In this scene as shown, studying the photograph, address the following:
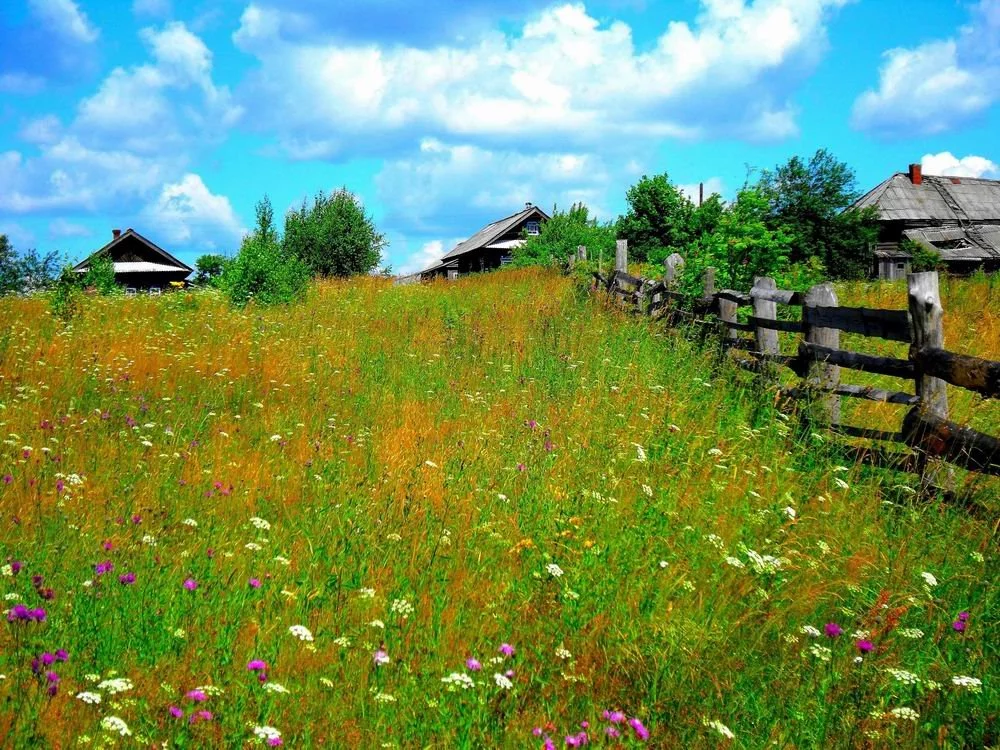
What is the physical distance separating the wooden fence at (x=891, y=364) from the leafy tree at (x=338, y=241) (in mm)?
33182

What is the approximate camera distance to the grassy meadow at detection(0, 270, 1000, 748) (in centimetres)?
295

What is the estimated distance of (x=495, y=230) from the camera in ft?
214

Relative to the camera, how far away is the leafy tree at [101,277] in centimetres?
1859

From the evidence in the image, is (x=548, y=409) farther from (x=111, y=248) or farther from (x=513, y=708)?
(x=111, y=248)

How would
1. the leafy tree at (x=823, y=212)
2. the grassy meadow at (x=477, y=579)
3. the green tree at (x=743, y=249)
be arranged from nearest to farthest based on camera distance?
the grassy meadow at (x=477, y=579), the green tree at (x=743, y=249), the leafy tree at (x=823, y=212)

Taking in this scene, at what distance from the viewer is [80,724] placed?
2.69 metres

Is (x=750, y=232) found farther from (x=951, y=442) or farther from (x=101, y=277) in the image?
(x=101, y=277)

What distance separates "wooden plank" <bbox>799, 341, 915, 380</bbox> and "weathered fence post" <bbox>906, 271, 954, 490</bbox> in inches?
5.0

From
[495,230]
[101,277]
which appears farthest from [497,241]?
[101,277]

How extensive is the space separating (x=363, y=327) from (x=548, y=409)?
21.9ft

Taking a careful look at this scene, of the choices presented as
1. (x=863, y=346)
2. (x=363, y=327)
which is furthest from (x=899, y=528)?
(x=363, y=327)

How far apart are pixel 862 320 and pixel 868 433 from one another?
3.44 ft

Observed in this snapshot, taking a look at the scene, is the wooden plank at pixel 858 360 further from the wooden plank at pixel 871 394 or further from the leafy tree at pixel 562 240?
the leafy tree at pixel 562 240

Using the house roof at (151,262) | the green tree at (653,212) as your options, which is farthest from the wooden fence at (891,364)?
the house roof at (151,262)
